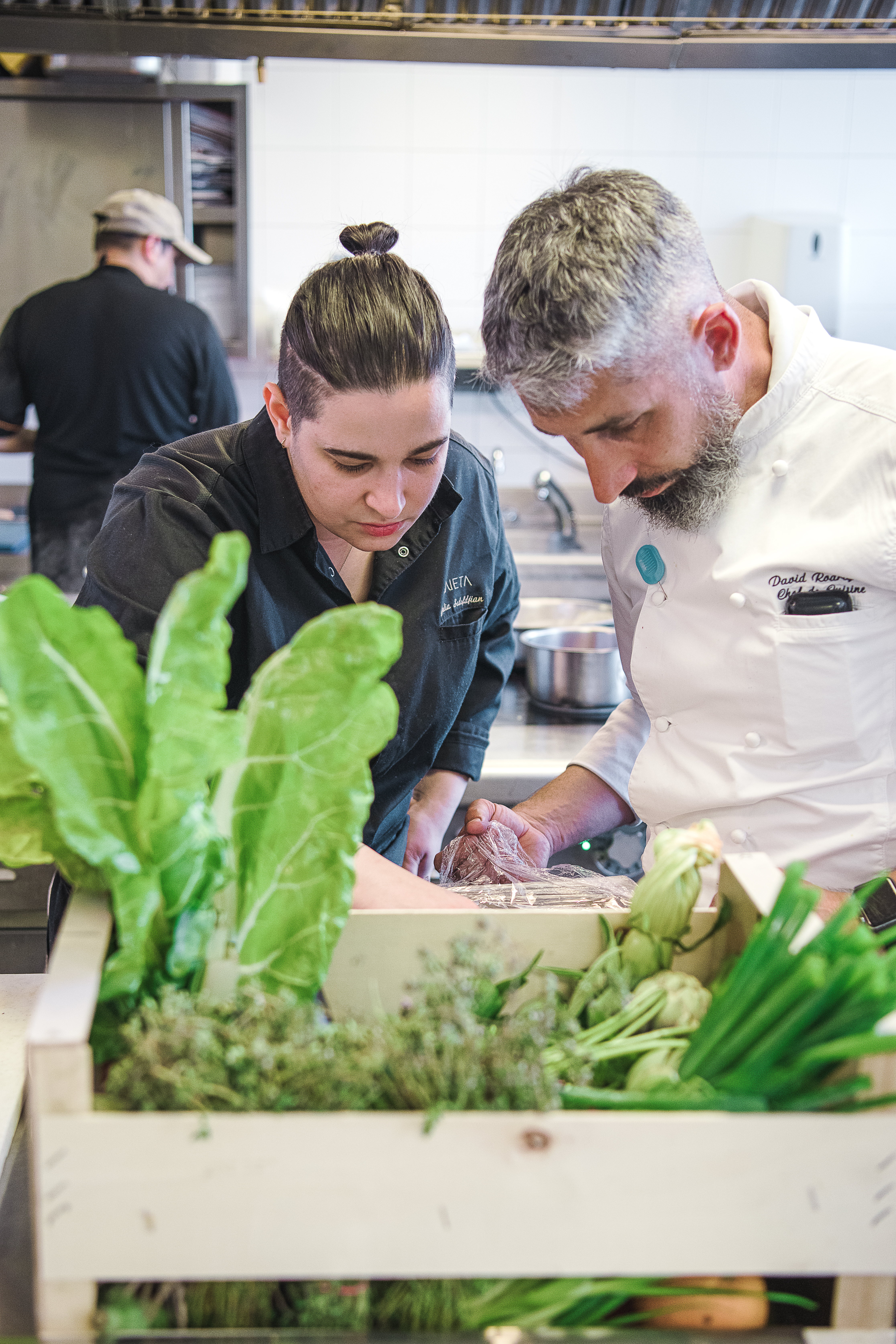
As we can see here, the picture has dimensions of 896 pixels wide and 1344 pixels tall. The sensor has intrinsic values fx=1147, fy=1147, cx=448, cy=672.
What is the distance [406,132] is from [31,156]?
131 centimetres

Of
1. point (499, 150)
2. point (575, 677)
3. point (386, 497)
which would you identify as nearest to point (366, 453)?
point (386, 497)

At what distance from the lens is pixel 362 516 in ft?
4.49

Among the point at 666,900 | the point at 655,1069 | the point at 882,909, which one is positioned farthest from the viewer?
the point at 882,909

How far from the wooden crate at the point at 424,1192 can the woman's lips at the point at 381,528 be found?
29.3 inches

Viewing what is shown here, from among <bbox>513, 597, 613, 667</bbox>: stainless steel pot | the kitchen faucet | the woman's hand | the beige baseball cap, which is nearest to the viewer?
the woman's hand

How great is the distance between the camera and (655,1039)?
2.78 ft

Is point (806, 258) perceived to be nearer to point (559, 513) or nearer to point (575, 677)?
point (559, 513)

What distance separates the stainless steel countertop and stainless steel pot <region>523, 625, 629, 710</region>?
0.04 metres

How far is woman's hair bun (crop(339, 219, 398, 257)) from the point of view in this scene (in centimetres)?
141

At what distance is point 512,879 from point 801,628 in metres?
0.49

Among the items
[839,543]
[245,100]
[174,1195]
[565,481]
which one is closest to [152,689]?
[174,1195]

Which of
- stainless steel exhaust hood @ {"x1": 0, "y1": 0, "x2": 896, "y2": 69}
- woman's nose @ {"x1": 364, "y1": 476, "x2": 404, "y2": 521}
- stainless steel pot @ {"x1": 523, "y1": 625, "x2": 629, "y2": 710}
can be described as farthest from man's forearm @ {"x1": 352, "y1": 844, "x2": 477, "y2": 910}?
stainless steel exhaust hood @ {"x1": 0, "y1": 0, "x2": 896, "y2": 69}

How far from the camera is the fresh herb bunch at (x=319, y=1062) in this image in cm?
71

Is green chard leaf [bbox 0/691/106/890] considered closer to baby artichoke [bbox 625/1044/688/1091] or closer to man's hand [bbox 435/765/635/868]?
baby artichoke [bbox 625/1044/688/1091]
